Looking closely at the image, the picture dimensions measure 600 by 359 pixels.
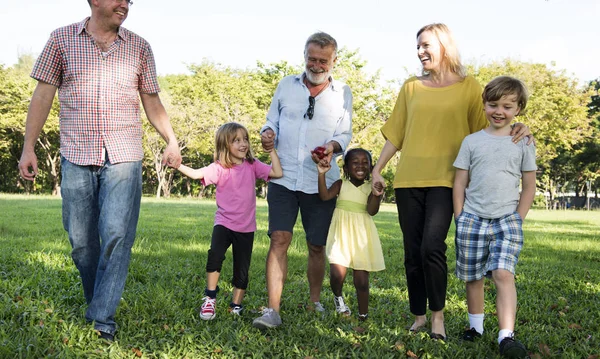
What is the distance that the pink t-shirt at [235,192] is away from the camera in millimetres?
5004

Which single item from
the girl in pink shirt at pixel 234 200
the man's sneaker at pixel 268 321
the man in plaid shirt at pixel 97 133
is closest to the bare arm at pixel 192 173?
the girl in pink shirt at pixel 234 200

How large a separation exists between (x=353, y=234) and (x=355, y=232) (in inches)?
1.0

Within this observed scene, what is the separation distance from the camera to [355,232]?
5008mm

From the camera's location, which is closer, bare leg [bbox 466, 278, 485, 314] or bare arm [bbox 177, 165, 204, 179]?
bare leg [bbox 466, 278, 485, 314]

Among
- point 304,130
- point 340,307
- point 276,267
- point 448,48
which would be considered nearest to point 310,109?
point 304,130

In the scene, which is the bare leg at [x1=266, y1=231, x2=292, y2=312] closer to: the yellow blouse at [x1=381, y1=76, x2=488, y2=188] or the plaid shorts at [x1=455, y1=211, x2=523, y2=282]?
the yellow blouse at [x1=381, y1=76, x2=488, y2=188]

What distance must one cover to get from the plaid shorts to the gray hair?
68.0 inches

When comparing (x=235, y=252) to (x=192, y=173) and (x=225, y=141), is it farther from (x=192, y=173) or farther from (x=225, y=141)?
(x=225, y=141)

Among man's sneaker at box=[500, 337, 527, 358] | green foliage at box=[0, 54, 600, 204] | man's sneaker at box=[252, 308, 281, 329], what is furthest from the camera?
green foliage at box=[0, 54, 600, 204]

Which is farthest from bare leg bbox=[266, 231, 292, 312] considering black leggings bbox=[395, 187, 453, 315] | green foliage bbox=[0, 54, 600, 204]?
green foliage bbox=[0, 54, 600, 204]

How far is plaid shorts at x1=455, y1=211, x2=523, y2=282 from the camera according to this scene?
4.00 m

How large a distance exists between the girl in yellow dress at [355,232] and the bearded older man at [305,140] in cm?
10

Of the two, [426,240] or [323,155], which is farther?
[323,155]

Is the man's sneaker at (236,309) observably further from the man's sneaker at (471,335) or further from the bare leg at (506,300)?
the bare leg at (506,300)
